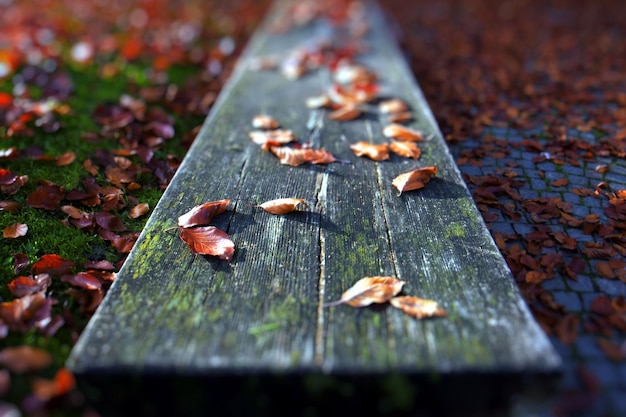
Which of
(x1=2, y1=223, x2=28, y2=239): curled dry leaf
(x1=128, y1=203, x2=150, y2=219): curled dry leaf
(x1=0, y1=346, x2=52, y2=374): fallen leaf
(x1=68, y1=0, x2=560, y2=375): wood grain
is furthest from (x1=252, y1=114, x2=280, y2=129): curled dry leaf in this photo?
(x1=0, y1=346, x2=52, y2=374): fallen leaf

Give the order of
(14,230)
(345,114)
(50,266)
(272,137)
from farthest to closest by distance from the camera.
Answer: (345,114)
(272,137)
(14,230)
(50,266)

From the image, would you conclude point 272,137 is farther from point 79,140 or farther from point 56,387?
point 56,387

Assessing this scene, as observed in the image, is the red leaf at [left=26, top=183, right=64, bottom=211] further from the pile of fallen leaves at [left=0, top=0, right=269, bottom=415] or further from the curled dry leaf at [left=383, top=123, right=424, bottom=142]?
the curled dry leaf at [left=383, top=123, right=424, bottom=142]

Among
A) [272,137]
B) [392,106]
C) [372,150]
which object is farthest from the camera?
[392,106]

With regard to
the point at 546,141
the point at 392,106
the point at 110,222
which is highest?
the point at 110,222

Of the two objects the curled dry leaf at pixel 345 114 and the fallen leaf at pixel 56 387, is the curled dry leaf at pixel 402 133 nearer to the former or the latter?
the curled dry leaf at pixel 345 114

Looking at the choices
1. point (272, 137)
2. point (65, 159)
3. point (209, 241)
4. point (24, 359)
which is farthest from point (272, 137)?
point (24, 359)

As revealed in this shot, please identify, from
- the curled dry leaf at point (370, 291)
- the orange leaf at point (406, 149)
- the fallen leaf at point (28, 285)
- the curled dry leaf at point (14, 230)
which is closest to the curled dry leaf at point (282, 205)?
the curled dry leaf at point (370, 291)

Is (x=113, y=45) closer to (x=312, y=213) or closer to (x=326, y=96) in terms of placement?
(x=326, y=96)
